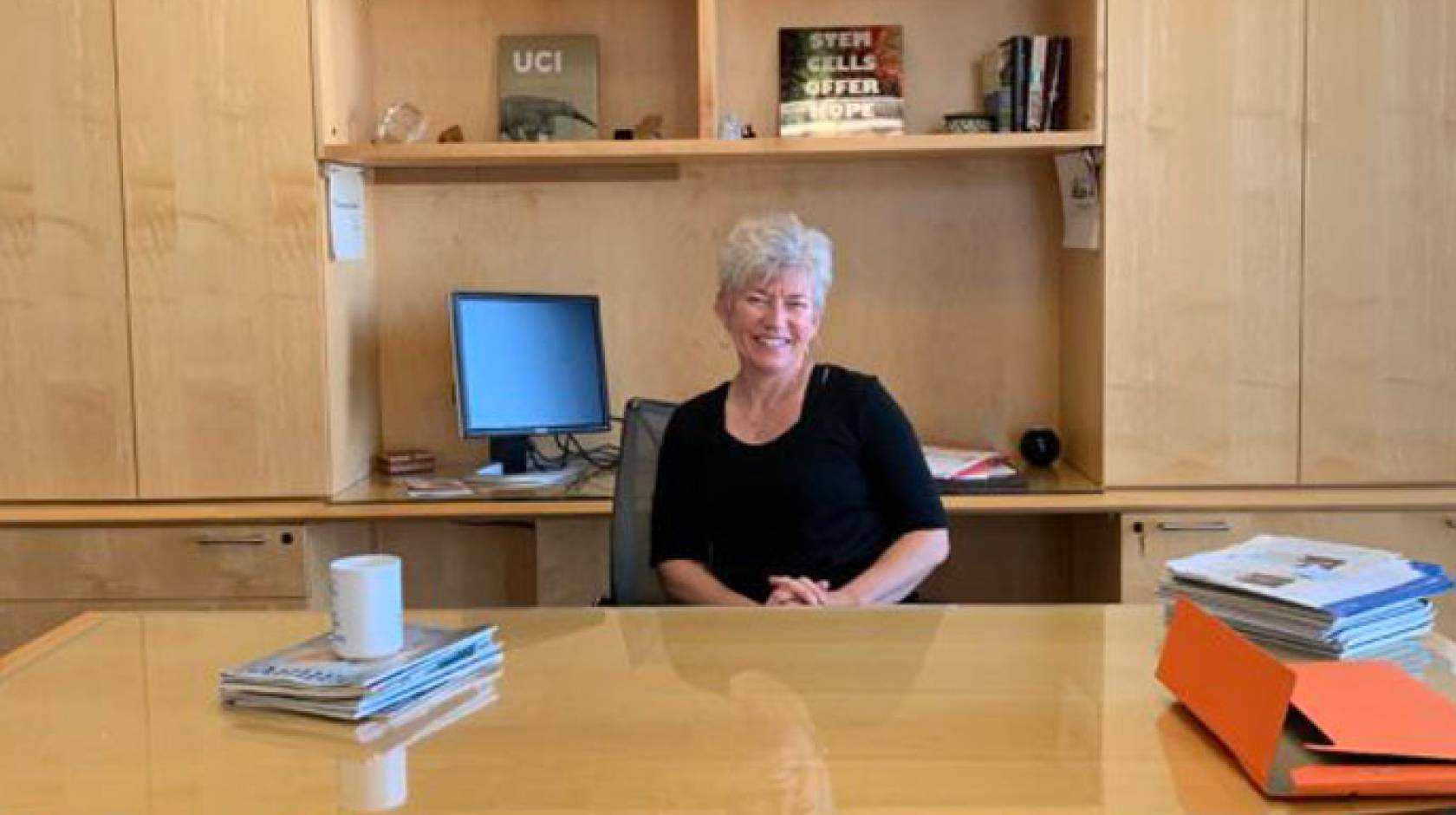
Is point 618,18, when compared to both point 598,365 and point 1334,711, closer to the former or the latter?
point 598,365

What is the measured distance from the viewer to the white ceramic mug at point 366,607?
64.6 inches

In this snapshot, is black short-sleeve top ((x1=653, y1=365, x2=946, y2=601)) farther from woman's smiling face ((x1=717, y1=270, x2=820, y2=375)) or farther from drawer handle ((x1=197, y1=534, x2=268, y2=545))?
drawer handle ((x1=197, y1=534, x2=268, y2=545))

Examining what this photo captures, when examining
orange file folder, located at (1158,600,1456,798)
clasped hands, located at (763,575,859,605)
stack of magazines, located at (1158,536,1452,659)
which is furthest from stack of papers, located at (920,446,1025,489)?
orange file folder, located at (1158,600,1456,798)

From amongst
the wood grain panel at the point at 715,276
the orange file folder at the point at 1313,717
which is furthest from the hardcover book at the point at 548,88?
the orange file folder at the point at 1313,717

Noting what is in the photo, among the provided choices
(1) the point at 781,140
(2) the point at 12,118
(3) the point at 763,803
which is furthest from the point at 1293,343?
(2) the point at 12,118

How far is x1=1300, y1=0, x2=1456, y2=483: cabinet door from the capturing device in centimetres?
313

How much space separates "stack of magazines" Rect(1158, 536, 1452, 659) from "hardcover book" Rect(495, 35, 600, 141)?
2007mm

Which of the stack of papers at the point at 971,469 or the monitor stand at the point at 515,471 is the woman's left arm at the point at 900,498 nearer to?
the stack of papers at the point at 971,469

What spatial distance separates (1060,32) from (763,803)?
257 centimetres

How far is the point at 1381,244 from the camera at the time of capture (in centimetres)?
317

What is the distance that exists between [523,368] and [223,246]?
70 centimetres

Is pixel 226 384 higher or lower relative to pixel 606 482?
higher

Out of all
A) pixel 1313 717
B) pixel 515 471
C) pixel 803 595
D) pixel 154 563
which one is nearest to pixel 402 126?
pixel 515 471

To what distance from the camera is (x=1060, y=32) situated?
3.48 metres
